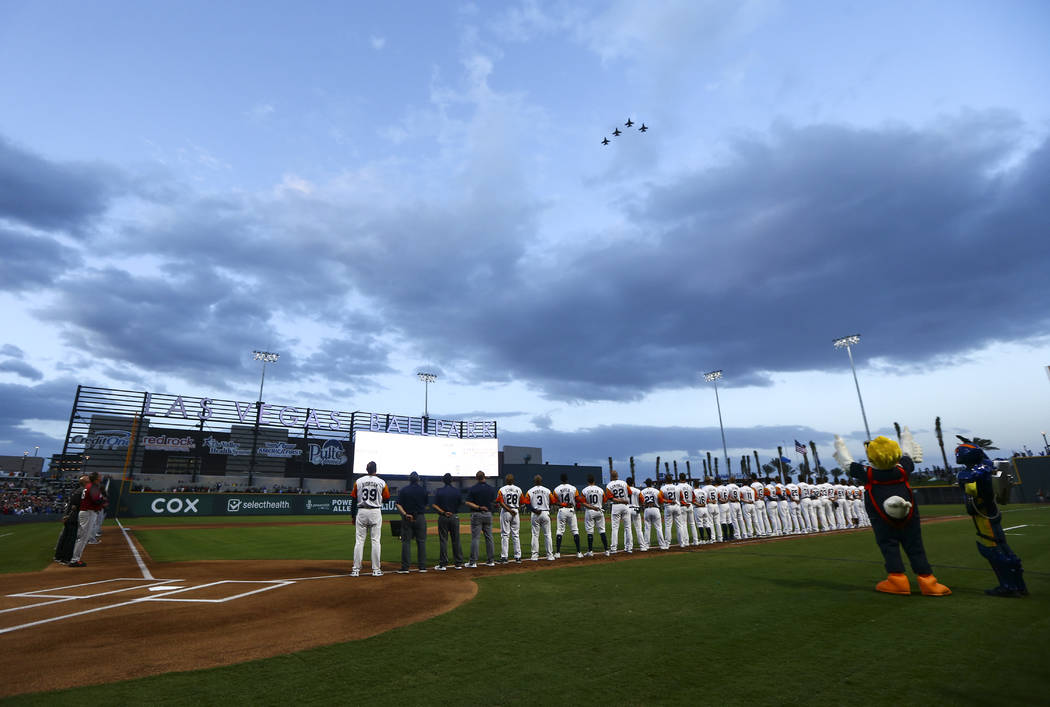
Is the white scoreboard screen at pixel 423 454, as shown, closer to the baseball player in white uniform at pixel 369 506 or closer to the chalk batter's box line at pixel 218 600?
the baseball player in white uniform at pixel 369 506

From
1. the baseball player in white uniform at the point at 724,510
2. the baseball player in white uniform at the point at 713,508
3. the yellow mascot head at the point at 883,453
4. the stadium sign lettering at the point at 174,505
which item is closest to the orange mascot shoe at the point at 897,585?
the yellow mascot head at the point at 883,453

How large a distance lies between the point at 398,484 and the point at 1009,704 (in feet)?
203

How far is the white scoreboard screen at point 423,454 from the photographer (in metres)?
48.6

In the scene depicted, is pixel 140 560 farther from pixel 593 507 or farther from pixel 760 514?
pixel 760 514

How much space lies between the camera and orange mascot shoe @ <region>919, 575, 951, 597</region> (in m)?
6.59

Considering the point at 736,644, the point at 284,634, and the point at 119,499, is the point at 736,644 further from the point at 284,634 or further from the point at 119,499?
the point at 119,499

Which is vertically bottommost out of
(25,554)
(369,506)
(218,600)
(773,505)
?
(218,600)

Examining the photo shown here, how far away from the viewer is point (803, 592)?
702 cm

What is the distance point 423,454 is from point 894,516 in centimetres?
4761

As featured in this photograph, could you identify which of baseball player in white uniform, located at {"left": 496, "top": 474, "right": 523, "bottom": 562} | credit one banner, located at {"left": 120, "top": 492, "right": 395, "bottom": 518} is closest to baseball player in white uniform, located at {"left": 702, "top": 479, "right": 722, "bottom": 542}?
baseball player in white uniform, located at {"left": 496, "top": 474, "right": 523, "bottom": 562}

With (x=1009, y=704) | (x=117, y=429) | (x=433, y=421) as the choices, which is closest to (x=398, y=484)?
(x=433, y=421)

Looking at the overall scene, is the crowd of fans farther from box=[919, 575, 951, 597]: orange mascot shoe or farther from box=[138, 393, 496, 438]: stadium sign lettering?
box=[919, 575, 951, 597]: orange mascot shoe

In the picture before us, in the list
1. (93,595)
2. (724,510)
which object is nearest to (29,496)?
(93,595)

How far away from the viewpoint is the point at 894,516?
23.1 ft
